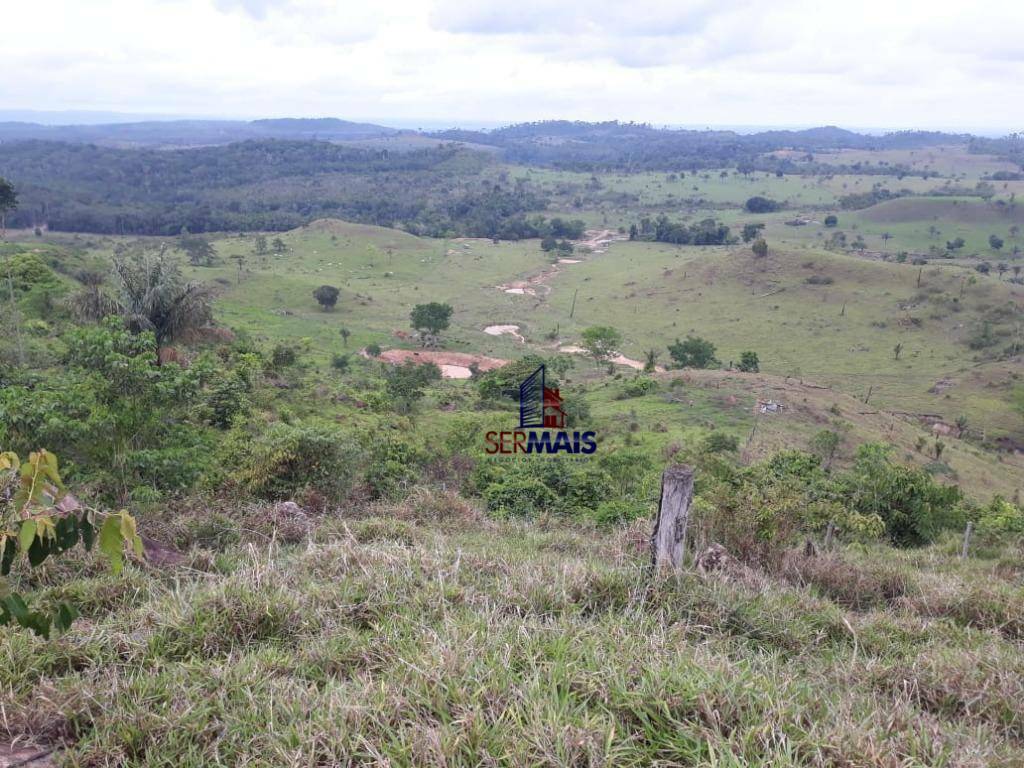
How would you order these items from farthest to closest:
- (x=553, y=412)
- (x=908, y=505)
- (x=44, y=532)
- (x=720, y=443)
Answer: (x=553, y=412)
(x=720, y=443)
(x=908, y=505)
(x=44, y=532)

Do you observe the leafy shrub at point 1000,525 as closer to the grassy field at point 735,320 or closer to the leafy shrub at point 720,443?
the leafy shrub at point 720,443

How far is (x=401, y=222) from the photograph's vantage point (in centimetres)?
9912

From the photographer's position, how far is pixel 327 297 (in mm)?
48719

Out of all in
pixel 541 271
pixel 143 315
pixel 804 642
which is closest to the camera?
pixel 804 642

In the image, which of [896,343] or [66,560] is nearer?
[66,560]

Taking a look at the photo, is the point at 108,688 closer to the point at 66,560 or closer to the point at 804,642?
the point at 66,560

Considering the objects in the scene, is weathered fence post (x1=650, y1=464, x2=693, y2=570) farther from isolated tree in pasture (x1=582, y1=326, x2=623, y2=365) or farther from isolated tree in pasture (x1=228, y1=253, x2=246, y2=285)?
isolated tree in pasture (x1=228, y1=253, x2=246, y2=285)

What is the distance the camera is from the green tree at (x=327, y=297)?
48750 millimetres

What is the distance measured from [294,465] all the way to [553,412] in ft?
50.6

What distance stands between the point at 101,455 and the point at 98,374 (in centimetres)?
95

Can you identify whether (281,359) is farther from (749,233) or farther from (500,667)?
(749,233)

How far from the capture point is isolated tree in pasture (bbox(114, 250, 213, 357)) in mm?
16266

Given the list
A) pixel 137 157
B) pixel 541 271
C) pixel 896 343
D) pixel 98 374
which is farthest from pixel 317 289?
pixel 137 157

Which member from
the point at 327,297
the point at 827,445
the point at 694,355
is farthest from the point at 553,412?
the point at 327,297
